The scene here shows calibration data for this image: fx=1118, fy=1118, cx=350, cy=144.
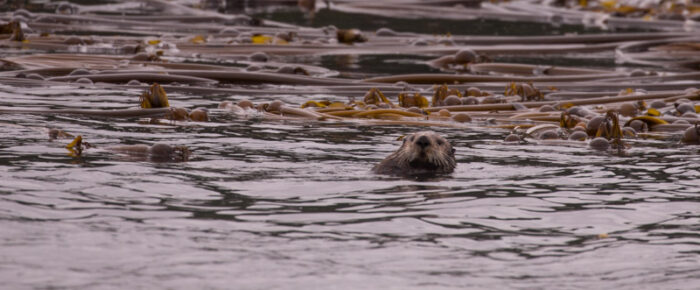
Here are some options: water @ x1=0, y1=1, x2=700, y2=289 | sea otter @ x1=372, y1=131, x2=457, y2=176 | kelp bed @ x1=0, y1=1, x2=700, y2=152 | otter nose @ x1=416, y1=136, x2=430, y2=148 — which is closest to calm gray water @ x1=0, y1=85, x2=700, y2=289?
water @ x1=0, y1=1, x2=700, y2=289

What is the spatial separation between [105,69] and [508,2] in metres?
19.7

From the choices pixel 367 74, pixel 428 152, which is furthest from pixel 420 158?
pixel 367 74

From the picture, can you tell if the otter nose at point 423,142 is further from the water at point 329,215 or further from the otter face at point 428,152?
the water at point 329,215

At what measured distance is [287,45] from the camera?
1645 centimetres

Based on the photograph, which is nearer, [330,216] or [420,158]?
[330,216]

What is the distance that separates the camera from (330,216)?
628cm

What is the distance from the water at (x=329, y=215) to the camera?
16.6 feet

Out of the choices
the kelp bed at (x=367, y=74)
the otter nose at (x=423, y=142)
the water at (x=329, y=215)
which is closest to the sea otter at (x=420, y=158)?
the otter nose at (x=423, y=142)

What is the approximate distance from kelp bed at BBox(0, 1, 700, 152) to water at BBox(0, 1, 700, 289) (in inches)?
39.8

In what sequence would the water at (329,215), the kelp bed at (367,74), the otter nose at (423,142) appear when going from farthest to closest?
the kelp bed at (367,74) → the otter nose at (423,142) → the water at (329,215)

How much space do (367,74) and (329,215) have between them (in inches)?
340

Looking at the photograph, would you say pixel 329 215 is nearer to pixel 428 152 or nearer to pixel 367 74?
pixel 428 152

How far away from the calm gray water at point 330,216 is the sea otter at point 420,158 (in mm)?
188

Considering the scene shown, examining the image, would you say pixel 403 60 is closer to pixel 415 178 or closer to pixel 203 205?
pixel 415 178
